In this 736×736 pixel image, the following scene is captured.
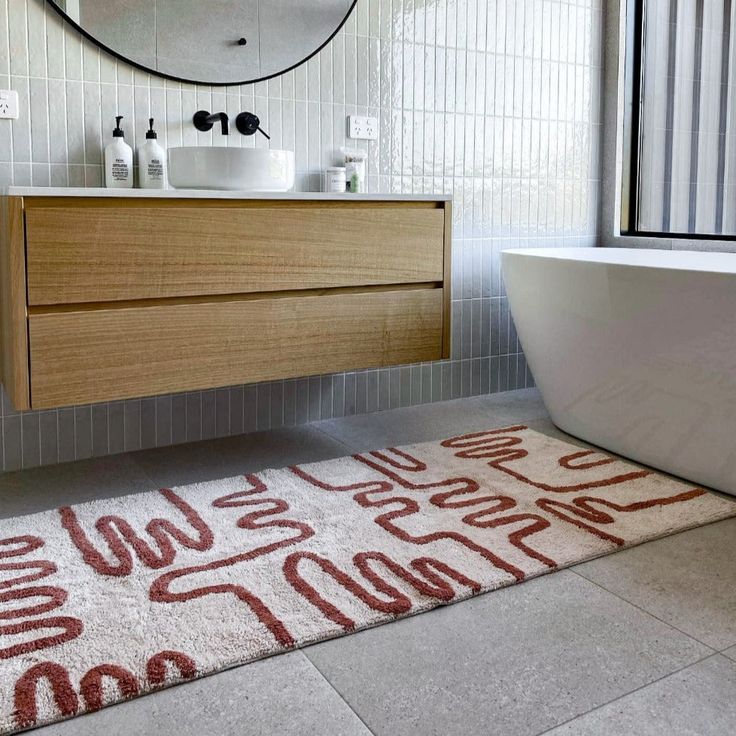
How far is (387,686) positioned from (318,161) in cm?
200

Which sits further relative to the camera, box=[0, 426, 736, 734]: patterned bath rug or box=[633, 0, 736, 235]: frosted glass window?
box=[633, 0, 736, 235]: frosted glass window

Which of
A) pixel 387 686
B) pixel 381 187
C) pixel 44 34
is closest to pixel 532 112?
pixel 381 187

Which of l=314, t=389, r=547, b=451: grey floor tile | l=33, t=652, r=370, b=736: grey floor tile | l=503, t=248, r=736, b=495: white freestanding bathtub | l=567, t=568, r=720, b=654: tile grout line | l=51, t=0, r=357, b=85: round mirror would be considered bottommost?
l=33, t=652, r=370, b=736: grey floor tile

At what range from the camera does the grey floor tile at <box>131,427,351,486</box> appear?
2.57m

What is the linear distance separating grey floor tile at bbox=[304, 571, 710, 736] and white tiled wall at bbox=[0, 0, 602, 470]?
1.42 m

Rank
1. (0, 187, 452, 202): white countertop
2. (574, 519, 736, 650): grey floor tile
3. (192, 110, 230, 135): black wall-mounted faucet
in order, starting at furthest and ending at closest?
(192, 110, 230, 135): black wall-mounted faucet, (0, 187, 452, 202): white countertop, (574, 519, 736, 650): grey floor tile

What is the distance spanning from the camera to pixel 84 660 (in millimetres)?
1496

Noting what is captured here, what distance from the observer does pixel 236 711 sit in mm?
1366

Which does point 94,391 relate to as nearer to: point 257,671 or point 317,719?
point 257,671

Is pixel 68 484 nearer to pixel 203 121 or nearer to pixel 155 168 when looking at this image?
pixel 155 168

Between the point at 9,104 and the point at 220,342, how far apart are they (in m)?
0.90

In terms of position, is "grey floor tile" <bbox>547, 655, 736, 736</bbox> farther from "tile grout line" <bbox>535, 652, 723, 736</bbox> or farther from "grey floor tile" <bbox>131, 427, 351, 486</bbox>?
"grey floor tile" <bbox>131, 427, 351, 486</bbox>

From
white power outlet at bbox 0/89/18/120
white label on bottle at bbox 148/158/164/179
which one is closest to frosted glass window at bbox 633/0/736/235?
white label on bottle at bbox 148/158/164/179

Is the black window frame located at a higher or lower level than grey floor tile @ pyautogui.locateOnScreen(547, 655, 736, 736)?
higher
